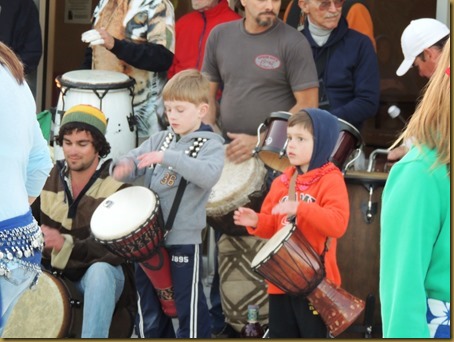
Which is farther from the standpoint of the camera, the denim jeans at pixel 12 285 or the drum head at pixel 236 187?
the drum head at pixel 236 187

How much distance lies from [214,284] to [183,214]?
113 cm

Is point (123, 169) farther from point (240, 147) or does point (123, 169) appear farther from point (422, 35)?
point (422, 35)

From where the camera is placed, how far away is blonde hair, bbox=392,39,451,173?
8.11 feet

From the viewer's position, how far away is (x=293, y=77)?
560 centimetres

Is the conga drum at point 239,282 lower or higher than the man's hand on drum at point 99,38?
lower

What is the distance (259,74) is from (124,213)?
1242 millimetres

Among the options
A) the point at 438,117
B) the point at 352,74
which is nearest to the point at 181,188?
the point at 352,74

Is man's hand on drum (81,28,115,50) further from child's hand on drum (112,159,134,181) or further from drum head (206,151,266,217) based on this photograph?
child's hand on drum (112,159,134,181)

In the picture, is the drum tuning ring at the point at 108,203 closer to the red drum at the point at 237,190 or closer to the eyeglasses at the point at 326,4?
the red drum at the point at 237,190

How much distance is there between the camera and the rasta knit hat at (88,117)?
5402 mm

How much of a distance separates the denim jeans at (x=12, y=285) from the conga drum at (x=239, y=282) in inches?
95.4

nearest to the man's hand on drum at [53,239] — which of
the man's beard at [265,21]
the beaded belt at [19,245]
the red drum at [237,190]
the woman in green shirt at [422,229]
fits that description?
the red drum at [237,190]

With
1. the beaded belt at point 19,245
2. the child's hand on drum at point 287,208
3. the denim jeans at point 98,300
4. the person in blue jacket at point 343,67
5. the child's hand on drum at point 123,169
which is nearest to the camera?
the beaded belt at point 19,245

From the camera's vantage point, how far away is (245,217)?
15.2 feet
